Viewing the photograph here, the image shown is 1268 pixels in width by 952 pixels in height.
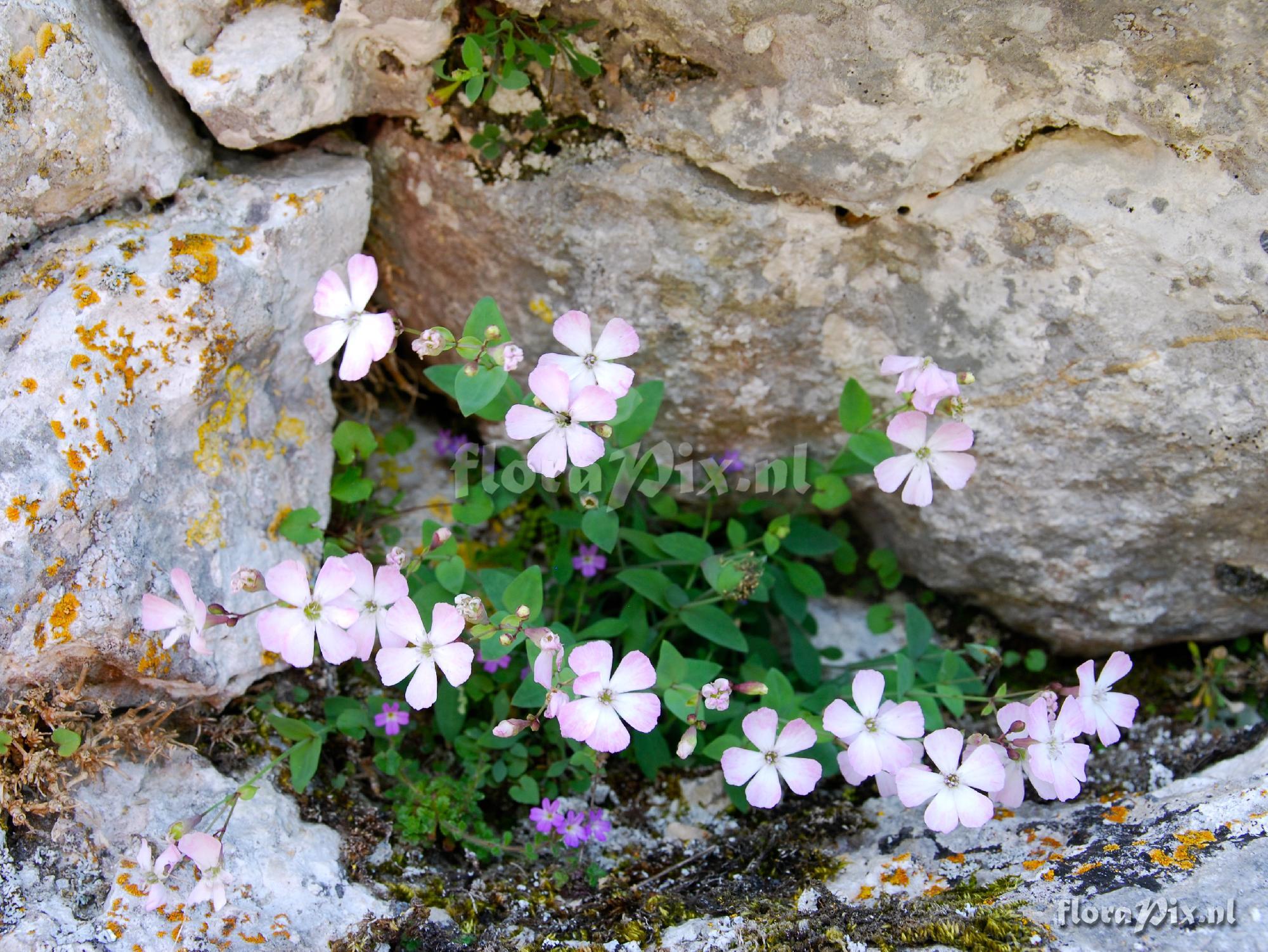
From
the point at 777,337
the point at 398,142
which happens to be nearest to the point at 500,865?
the point at 777,337

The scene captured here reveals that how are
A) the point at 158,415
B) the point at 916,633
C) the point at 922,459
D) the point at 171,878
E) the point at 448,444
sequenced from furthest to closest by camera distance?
the point at 448,444 < the point at 916,633 < the point at 922,459 < the point at 158,415 < the point at 171,878

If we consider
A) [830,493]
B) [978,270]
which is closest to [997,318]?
[978,270]

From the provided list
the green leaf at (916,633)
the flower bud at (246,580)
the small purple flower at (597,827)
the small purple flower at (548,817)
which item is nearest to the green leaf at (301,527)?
→ the flower bud at (246,580)

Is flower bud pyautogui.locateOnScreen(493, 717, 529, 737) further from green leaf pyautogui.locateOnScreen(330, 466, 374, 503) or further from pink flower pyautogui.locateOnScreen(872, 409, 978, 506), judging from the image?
pink flower pyautogui.locateOnScreen(872, 409, 978, 506)

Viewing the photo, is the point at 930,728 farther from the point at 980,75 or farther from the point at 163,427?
the point at 163,427

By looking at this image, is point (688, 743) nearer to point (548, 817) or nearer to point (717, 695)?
point (717, 695)

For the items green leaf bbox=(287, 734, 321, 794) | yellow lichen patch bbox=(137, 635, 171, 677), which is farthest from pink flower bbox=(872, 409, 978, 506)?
yellow lichen patch bbox=(137, 635, 171, 677)
